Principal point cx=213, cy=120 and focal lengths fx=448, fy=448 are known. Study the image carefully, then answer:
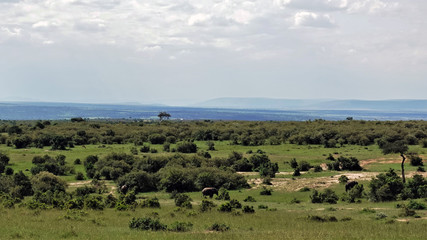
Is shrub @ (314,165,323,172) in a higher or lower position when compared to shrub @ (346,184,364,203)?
lower

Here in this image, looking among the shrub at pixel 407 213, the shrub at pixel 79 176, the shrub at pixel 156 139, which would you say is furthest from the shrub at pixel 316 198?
the shrub at pixel 156 139

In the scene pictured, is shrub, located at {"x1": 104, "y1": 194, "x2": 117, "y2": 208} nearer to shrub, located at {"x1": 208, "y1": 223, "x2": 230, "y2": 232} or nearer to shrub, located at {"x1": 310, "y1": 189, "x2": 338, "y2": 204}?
shrub, located at {"x1": 208, "y1": 223, "x2": 230, "y2": 232}

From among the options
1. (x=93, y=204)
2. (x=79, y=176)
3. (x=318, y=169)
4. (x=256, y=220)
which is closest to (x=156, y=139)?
(x=79, y=176)

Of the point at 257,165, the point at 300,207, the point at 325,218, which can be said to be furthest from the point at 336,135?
the point at 325,218

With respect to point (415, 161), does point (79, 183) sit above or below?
below

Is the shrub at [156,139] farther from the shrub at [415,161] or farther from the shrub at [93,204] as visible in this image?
the shrub at [93,204]

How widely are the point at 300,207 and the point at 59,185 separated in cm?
2064

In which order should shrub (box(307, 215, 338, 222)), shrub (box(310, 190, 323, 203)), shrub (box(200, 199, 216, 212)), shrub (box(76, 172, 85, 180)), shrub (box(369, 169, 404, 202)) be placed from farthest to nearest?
shrub (box(76, 172, 85, 180)) → shrub (box(310, 190, 323, 203)) → shrub (box(369, 169, 404, 202)) → shrub (box(200, 199, 216, 212)) → shrub (box(307, 215, 338, 222))

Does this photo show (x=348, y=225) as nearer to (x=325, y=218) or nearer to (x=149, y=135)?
(x=325, y=218)

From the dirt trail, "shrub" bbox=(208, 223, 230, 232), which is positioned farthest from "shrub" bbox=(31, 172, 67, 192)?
"shrub" bbox=(208, 223, 230, 232)

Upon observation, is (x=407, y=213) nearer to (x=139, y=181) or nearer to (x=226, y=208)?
(x=226, y=208)

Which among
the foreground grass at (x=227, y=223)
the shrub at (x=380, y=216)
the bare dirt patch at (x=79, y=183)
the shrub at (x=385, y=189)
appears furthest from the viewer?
the bare dirt patch at (x=79, y=183)

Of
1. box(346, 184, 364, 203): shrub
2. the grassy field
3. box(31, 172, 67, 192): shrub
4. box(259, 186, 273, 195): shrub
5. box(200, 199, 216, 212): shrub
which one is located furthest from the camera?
box(31, 172, 67, 192): shrub

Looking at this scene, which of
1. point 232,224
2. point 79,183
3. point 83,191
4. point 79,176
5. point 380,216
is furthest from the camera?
point 79,176
